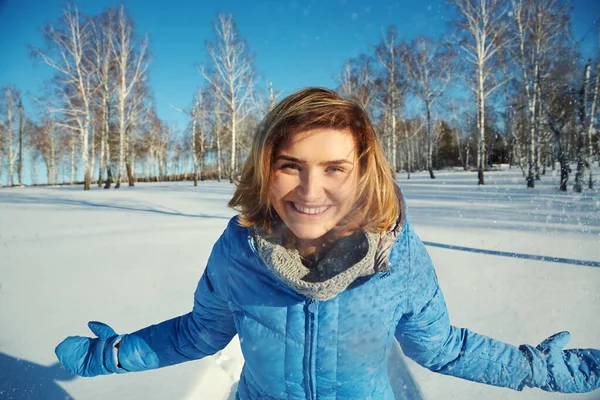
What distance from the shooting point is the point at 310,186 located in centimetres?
83

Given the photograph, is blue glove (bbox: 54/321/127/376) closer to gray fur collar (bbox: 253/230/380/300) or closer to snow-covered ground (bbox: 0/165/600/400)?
snow-covered ground (bbox: 0/165/600/400)

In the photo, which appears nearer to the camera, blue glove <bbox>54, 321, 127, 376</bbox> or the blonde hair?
the blonde hair

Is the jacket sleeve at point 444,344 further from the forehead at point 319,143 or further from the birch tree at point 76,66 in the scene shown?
the birch tree at point 76,66

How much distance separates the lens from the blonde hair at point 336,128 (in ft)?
2.80

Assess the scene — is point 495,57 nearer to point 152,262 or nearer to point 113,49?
point 152,262

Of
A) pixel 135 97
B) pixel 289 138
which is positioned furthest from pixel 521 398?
pixel 135 97

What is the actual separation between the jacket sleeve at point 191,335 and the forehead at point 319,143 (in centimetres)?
35

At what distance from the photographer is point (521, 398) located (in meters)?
1.29

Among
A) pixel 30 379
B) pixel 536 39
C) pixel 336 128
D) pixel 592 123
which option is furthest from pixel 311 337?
pixel 536 39

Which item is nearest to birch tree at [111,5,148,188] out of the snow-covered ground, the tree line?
the tree line

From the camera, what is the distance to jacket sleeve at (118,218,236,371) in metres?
0.96

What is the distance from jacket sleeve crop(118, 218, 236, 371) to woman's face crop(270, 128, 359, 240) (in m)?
0.24

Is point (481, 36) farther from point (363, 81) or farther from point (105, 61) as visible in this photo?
point (105, 61)

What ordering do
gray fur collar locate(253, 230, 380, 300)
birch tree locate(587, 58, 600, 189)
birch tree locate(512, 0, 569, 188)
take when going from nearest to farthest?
gray fur collar locate(253, 230, 380, 300)
birch tree locate(587, 58, 600, 189)
birch tree locate(512, 0, 569, 188)
